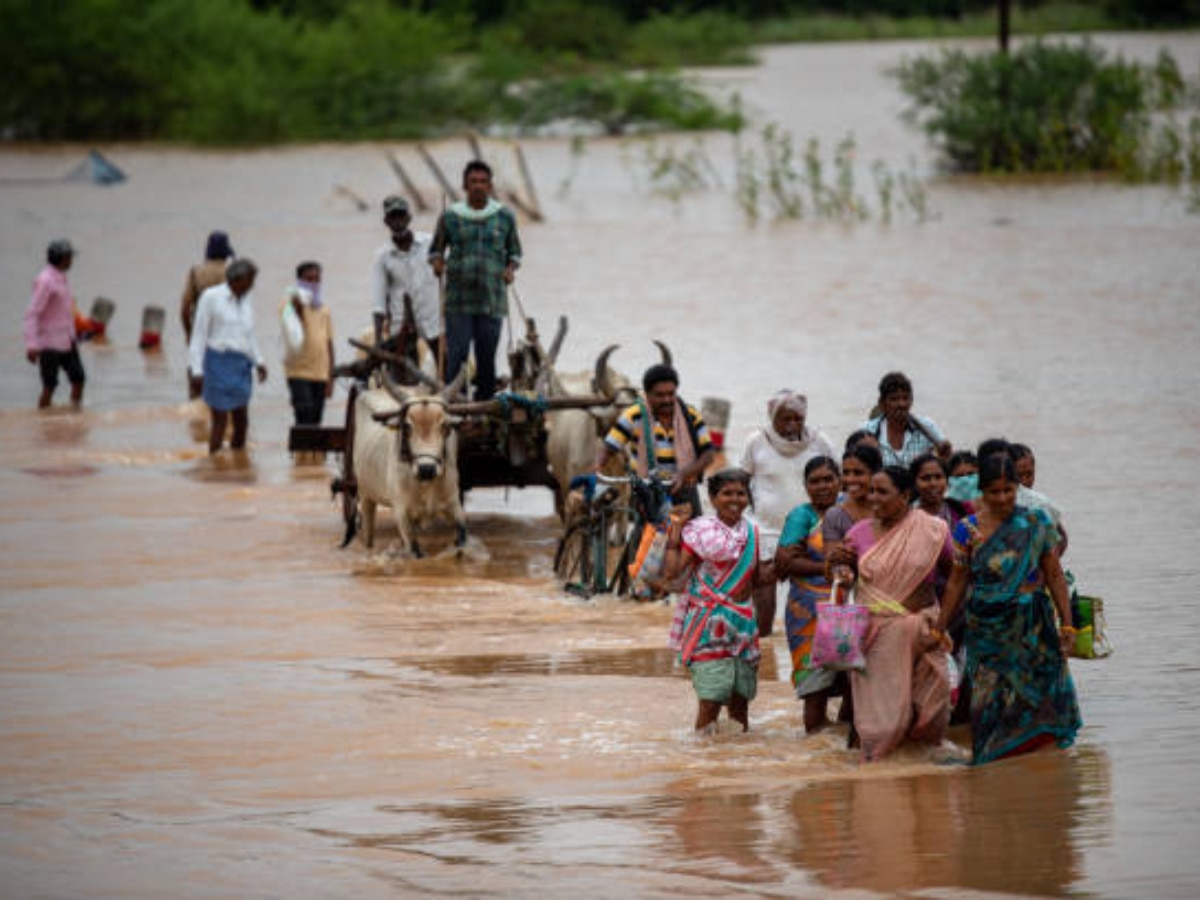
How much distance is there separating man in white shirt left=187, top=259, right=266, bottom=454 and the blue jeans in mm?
3349

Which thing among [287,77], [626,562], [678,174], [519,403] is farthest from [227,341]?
[287,77]

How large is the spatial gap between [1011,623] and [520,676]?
286 cm

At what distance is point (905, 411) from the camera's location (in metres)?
9.31

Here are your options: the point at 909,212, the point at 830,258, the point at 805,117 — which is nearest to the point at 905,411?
the point at 830,258

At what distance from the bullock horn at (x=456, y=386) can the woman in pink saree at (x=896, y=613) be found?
5.04 m

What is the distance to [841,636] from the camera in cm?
812

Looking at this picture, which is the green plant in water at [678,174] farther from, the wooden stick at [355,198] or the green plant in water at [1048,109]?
the wooden stick at [355,198]

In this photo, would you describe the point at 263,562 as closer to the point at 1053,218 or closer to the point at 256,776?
the point at 256,776

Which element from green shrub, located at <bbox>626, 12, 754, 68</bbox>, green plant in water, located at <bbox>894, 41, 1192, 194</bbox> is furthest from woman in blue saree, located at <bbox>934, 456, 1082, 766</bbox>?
green shrub, located at <bbox>626, 12, 754, 68</bbox>

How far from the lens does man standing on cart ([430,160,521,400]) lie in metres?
13.3

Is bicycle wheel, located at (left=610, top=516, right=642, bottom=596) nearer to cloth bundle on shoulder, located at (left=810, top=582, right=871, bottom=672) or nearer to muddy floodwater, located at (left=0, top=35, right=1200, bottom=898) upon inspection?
muddy floodwater, located at (left=0, top=35, right=1200, bottom=898)

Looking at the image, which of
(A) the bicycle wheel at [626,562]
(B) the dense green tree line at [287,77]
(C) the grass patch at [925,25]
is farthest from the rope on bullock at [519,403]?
(C) the grass patch at [925,25]

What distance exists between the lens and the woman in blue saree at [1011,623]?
7902 millimetres

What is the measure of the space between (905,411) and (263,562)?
17.4 ft
